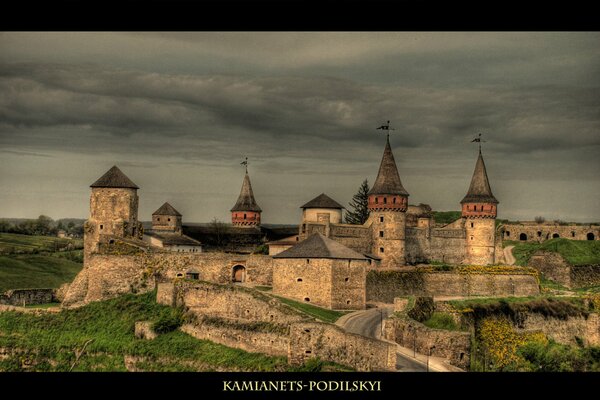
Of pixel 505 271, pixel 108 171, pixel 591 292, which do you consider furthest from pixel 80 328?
pixel 591 292

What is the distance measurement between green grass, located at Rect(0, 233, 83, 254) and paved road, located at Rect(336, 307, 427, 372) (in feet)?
119

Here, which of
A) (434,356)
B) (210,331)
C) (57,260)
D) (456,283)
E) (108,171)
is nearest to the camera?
(434,356)

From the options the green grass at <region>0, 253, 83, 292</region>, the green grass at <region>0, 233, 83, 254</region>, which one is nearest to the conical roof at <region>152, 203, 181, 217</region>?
the green grass at <region>0, 253, 83, 292</region>

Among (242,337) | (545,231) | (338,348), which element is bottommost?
(242,337)

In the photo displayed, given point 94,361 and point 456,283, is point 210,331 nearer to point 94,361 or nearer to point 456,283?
point 94,361

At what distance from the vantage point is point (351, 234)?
2156 inches

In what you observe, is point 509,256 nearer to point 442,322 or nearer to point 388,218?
point 388,218

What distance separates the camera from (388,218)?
5550cm

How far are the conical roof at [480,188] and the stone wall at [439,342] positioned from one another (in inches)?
1131

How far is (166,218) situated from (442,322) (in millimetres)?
24957

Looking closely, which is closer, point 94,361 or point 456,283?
point 94,361

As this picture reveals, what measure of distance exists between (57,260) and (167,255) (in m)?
24.1

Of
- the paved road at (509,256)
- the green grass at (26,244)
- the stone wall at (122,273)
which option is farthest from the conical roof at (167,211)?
the paved road at (509,256)

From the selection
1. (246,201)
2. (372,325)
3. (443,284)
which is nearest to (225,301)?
(372,325)
